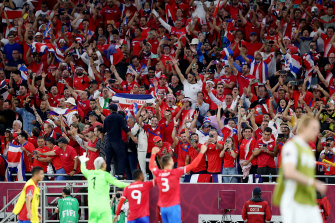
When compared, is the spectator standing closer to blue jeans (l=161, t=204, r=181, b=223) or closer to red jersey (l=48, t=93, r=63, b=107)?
blue jeans (l=161, t=204, r=181, b=223)

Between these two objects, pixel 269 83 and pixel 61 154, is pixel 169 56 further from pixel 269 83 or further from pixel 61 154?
pixel 61 154

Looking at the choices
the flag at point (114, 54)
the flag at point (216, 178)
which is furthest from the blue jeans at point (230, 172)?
the flag at point (114, 54)

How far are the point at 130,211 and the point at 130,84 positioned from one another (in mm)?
6850

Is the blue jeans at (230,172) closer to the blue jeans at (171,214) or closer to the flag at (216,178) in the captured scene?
the flag at (216,178)

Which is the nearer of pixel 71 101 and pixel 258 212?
pixel 258 212

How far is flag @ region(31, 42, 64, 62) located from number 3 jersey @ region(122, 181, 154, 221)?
9.46 m

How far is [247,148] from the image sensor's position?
15.7 meters

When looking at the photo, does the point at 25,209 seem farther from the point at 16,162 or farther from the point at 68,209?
the point at 16,162

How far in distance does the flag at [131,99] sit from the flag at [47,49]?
3.94m

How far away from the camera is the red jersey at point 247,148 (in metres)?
15.7

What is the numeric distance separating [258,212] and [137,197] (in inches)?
105

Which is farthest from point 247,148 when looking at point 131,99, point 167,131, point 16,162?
point 16,162

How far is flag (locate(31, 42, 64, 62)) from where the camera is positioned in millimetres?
21438

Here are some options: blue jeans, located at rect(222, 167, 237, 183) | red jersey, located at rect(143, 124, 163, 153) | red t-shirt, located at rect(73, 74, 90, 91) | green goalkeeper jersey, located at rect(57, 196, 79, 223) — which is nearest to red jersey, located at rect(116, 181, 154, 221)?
green goalkeeper jersey, located at rect(57, 196, 79, 223)
